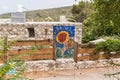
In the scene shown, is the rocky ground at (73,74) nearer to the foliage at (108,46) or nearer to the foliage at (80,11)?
the foliage at (108,46)

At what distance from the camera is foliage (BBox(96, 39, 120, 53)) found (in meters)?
13.5

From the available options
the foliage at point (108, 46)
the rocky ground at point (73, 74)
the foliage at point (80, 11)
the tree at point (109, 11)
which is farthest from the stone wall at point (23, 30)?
the foliage at point (80, 11)

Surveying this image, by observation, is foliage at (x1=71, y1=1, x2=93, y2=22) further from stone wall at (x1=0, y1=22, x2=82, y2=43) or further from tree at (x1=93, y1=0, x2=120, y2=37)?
tree at (x1=93, y1=0, x2=120, y2=37)

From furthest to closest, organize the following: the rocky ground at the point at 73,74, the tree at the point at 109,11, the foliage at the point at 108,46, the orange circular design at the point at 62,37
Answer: the foliage at the point at 108,46 → the orange circular design at the point at 62,37 → the rocky ground at the point at 73,74 → the tree at the point at 109,11

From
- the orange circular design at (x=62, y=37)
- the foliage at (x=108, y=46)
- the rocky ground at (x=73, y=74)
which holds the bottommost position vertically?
the rocky ground at (x=73, y=74)

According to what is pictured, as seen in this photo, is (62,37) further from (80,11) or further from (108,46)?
(80,11)

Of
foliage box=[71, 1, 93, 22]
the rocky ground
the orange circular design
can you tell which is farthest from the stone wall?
foliage box=[71, 1, 93, 22]

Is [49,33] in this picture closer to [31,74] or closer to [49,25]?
[49,25]

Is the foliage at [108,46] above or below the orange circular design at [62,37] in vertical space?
below

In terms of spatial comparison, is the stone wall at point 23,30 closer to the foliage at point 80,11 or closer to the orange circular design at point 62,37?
the orange circular design at point 62,37

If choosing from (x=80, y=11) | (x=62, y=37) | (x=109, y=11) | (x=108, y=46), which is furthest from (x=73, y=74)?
(x=80, y=11)

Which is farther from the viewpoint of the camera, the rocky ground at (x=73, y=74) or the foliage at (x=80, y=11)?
the foliage at (x=80, y=11)

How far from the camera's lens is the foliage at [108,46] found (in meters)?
13.5

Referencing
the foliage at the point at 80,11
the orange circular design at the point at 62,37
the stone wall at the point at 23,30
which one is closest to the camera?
the orange circular design at the point at 62,37
